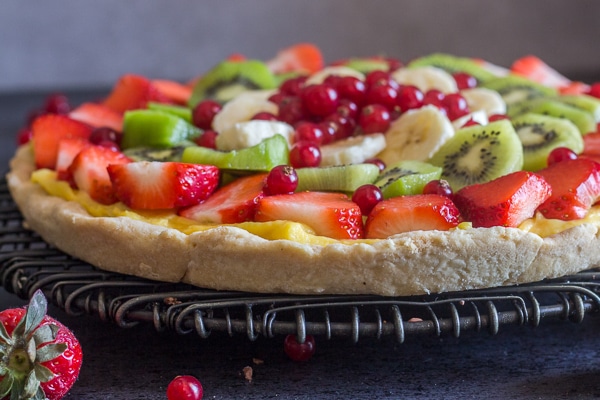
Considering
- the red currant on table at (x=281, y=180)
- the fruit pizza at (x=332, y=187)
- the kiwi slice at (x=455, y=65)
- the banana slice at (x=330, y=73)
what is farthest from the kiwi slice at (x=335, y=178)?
the kiwi slice at (x=455, y=65)

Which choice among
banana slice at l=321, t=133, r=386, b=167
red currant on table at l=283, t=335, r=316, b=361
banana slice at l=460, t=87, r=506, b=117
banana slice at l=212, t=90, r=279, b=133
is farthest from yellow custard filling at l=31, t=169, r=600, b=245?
banana slice at l=460, t=87, r=506, b=117

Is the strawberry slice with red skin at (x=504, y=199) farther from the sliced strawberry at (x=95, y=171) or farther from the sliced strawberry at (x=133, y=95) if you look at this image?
the sliced strawberry at (x=133, y=95)

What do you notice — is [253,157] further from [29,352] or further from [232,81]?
[232,81]

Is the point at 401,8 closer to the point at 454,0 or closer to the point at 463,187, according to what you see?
the point at 454,0

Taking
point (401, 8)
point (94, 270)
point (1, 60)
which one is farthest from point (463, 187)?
point (1, 60)

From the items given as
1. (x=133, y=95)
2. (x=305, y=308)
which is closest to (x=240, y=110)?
(x=133, y=95)

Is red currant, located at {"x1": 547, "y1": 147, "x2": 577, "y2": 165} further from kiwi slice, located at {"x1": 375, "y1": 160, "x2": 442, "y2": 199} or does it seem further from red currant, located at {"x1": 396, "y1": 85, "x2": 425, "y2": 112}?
red currant, located at {"x1": 396, "y1": 85, "x2": 425, "y2": 112}
